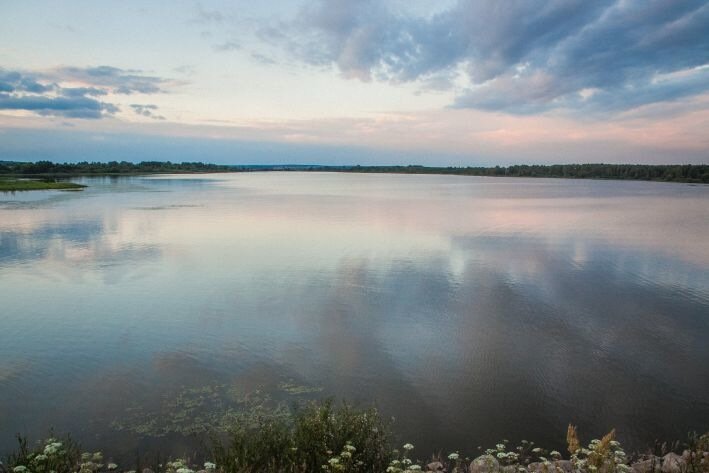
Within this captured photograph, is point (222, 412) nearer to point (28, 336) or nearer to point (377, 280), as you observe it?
point (28, 336)

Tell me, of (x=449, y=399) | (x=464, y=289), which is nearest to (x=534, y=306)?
(x=464, y=289)

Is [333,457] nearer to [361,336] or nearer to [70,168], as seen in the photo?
[361,336]

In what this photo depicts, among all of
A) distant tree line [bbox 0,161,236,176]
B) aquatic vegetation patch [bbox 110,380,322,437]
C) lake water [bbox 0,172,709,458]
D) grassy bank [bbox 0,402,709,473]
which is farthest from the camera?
distant tree line [bbox 0,161,236,176]

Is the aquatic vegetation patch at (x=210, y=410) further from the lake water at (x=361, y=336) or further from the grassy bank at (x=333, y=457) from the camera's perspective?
the grassy bank at (x=333, y=457)

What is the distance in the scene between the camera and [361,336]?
32.3 feet

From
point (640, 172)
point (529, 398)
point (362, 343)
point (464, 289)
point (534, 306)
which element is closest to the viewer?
point (529, 398)

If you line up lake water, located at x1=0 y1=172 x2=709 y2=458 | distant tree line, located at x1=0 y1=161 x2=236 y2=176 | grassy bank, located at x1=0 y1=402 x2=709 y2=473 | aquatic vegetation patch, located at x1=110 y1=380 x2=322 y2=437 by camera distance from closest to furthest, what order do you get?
grassy bank, located at x1=0 y1=402 x2=709 y2=473
aquatic vegetation patch, located at x1=110 y1=380 x2=322 y2=437
lake water, located at x1=0 y1=172 x2=709 y2=458
distant tree line, located at x1=0 y1=161 x2=236 y2=176

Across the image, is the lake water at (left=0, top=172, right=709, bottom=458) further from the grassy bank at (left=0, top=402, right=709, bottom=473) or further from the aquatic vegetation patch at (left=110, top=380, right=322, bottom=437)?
the grassy bank at (left=0, top=402, right=709, bottom=473)

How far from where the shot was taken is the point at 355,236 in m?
22.8

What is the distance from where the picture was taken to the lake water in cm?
686

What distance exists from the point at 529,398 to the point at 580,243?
16334mm

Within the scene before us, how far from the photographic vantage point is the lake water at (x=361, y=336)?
6.86 m

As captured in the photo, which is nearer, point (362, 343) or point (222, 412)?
point (222, 412)

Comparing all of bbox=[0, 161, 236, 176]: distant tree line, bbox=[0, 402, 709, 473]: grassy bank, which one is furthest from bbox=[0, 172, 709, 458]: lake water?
bbox=[0, 161, 236, 176]: distant tree line
